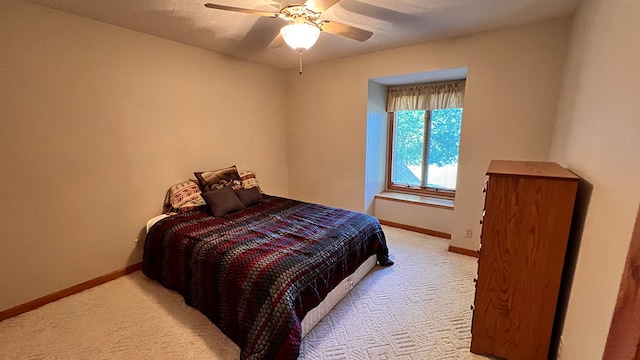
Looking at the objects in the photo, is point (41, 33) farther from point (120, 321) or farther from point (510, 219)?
point (510, 219)

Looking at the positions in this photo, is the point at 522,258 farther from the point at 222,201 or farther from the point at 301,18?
the point at 222,201

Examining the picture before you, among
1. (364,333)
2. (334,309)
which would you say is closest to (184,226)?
(334,309)

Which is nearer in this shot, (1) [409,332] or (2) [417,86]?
(1) [409,332]

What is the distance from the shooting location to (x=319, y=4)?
1.60 metres

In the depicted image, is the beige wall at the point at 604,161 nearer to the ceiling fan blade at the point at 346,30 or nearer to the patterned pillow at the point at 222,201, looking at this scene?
the ceiling fan blade at the point at 346,30

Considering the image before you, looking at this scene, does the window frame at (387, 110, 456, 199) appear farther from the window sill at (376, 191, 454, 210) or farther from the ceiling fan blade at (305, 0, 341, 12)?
the ceiling fan blade at (305, 0, 341, 12)

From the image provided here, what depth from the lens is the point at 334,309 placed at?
212cm

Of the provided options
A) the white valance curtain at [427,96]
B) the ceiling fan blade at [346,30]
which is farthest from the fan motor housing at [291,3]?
the white valance curtain at [427,96]

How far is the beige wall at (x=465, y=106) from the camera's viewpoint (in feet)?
7.97

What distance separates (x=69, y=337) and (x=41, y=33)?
2.30m

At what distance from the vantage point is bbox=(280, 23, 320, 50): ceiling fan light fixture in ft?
5.66

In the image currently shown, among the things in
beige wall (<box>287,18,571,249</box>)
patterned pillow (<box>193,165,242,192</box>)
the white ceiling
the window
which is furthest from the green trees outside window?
patterned pillow (<box>193,165,242,192</box>)

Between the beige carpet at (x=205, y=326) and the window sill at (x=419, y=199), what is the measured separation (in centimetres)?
109

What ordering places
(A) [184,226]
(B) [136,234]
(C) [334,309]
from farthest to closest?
1. (B) [136,234]
2. (A) [184,226]
3. (C) [334,309]
